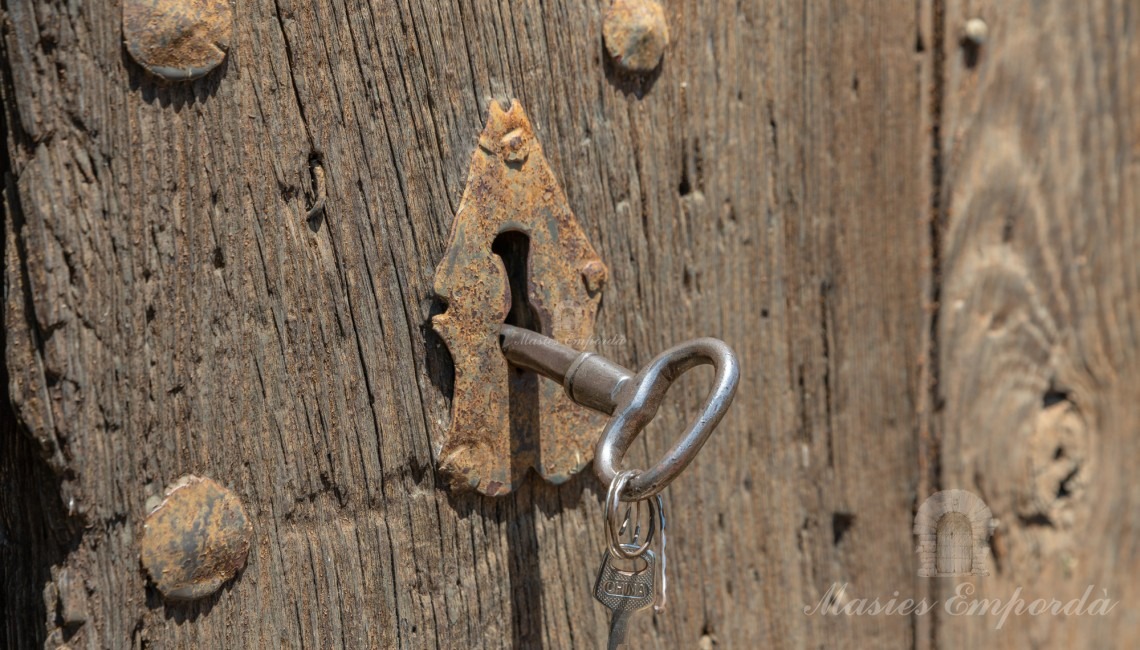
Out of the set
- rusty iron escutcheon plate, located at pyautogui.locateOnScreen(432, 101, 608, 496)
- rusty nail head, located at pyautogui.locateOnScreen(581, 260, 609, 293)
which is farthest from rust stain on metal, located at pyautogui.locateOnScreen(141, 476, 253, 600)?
rusty nail head, located at pyautogui.locateOnScreen(581, 260, 609, 293)

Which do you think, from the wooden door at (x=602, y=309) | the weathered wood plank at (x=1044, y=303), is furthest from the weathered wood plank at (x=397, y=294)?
the weathered wood plank at (x=1044, y=303)

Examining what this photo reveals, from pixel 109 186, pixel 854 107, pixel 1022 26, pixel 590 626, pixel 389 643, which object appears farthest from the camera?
pixel 1022 26

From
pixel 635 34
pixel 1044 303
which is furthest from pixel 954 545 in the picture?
pixel 635 34

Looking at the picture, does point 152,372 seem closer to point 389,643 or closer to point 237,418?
point 237,418

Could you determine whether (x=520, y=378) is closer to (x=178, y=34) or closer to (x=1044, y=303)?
(x=178, y=34)

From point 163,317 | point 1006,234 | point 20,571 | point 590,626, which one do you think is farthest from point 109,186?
point 1006,234

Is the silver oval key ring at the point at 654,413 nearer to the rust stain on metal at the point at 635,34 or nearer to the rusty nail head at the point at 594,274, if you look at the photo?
the rusty nail head at the point at 594,274
